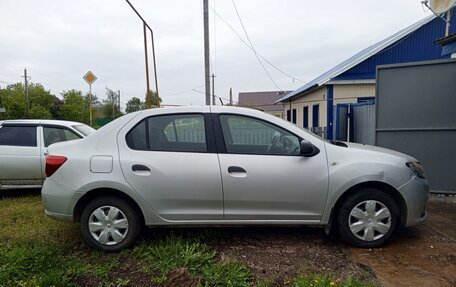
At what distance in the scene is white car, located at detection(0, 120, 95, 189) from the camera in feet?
18.3

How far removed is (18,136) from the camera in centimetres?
575

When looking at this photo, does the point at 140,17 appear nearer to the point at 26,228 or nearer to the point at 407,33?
the point at 26,228

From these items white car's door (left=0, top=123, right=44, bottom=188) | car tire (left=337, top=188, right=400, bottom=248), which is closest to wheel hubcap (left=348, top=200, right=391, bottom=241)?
car tire (left=337, top=188, right=400, bottom=248)

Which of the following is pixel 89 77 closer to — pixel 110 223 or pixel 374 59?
pixel 110 223

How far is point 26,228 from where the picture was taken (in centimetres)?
427

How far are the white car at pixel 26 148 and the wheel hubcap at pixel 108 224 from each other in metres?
2.84

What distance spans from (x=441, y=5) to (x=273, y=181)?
475cm

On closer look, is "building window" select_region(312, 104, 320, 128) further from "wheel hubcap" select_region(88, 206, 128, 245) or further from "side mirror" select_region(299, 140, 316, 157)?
"wheel hubcap" select_region(88, 206, 128, 245)

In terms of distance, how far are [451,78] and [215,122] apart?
14.1ft

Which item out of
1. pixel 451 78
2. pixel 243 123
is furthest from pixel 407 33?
pixel 243 123

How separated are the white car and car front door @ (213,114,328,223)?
383 cm

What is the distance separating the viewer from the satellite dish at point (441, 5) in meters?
5.27

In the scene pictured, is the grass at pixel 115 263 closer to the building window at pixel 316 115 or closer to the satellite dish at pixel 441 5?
the satellite dish at pixel 441 5

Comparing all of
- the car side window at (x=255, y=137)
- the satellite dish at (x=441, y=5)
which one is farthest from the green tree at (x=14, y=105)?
the satellite dish at (x=441, y=5)
